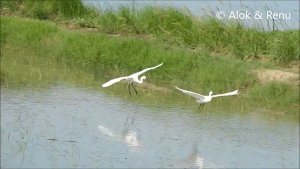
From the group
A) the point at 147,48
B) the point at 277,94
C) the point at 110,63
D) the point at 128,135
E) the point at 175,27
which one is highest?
the point at 175,27

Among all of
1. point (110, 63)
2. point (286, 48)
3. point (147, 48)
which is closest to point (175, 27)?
point (147, 48)

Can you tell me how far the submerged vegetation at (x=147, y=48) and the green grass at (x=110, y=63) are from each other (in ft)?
0.04

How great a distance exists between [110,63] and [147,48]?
0.61 meters

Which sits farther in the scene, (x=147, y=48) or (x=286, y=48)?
(x=147, y=48)

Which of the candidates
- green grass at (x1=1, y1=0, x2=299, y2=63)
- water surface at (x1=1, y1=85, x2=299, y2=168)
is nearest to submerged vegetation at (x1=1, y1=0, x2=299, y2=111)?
green grass at (x1=1, y1=0, x2=299, y2=63)

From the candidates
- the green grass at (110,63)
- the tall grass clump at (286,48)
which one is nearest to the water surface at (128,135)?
the green grass at (110,63)

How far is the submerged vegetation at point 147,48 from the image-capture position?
10.1 metres

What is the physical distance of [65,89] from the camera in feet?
33.1

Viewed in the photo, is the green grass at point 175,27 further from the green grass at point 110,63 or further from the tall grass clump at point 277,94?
the tall grass clump at point 277,94

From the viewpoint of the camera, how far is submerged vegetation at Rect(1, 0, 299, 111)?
10109 millimetres

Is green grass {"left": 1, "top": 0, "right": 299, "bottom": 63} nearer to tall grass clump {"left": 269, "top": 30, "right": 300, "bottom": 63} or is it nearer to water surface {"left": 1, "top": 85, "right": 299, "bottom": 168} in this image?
tall grass clump {"left": 269, "top": 30, "right": 300, "bottom": 63}

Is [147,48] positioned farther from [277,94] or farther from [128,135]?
[128,135]

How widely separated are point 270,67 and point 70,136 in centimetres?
347

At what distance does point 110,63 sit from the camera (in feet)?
37.2
